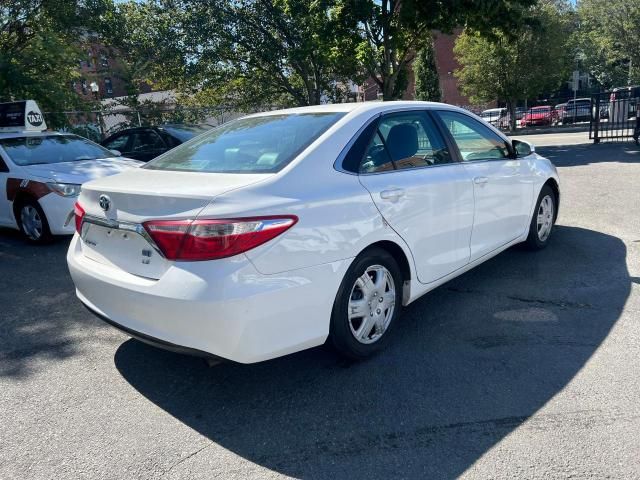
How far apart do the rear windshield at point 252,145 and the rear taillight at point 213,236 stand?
1.52ft

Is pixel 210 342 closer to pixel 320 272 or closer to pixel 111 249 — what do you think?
pixel 320 272

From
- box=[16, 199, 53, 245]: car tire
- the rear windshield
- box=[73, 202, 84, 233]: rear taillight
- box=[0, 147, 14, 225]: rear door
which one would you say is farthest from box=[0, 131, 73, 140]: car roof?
box=[73, 202, 84, 233]: rear taillight

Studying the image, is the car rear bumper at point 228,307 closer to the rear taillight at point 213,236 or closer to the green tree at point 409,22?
the rear taillight at point 213,236

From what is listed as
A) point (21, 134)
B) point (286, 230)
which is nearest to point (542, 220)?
point (286, 230)

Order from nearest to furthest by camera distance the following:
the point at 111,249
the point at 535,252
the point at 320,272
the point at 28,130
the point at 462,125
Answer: the point at 320,272, the point at 111,249, the point at 462,125, the point at 535,252, the point at 28,130

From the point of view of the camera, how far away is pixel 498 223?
15.1 ft

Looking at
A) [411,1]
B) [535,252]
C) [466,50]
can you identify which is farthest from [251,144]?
[466,50]

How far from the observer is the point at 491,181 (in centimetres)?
443

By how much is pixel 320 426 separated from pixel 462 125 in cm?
289

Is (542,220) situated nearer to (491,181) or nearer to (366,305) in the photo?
(491,181)

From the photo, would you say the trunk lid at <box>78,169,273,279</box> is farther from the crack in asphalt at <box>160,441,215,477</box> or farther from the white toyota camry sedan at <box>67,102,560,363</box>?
the crack in asphalt at <box>160,441,215,477</box>

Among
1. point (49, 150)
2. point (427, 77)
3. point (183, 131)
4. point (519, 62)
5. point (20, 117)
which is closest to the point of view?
point (49, 150)

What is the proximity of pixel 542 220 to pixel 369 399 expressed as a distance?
3472 mm

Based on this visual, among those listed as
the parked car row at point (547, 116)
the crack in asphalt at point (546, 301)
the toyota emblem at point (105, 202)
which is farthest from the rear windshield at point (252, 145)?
the parked car row at point (547, 116)
